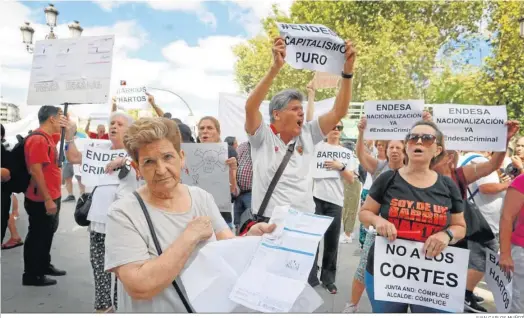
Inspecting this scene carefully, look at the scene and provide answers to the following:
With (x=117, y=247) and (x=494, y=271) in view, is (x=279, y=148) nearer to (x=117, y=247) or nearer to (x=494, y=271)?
(x=117, y=247)

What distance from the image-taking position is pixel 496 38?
1567 centimetres

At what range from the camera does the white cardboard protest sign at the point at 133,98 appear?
6695mm

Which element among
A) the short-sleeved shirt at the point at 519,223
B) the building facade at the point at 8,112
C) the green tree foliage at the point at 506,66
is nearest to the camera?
the short-sleeved shirt at the point at 519,223

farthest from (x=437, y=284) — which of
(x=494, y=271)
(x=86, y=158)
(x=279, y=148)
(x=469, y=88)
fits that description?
(x=469, y=88)

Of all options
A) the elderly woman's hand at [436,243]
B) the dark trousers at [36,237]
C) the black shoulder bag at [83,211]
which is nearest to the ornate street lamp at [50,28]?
the dark trousers at [36,237]

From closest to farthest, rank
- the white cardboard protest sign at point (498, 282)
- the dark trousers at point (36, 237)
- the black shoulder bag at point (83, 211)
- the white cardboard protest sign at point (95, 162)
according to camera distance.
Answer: the white cardboard protest sign at point (498, 282) → the black shoulder bag at point (83, 211) → the white cardboard protest sign at point (95, 162) → the dark trousers at point (36, 237)

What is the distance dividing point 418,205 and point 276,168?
0.91m

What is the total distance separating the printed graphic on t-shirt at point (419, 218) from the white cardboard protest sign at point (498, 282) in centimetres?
84

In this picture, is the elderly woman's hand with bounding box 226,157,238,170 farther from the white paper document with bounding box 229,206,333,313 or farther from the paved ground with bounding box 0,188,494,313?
the white paper document with bounding box 229,206,333,313

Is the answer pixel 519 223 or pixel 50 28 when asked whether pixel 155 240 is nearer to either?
pixel 519 223

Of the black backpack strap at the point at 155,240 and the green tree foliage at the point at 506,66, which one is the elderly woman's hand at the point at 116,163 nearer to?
the black backpack strap at the point at 155,240

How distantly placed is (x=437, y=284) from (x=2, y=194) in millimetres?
4333

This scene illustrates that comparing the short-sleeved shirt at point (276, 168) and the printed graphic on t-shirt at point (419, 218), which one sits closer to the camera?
the printed graphic on t-shirt at point (419, 218)

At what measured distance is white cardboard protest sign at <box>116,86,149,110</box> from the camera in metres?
6.70
